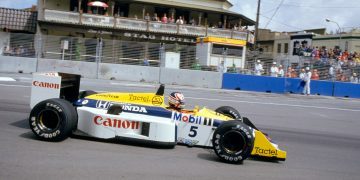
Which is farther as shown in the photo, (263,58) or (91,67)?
(263,58)

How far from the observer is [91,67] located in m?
24.0

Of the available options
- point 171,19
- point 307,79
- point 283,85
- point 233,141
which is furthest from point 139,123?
point 171,19

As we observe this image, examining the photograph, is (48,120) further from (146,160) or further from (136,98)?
(146,160)

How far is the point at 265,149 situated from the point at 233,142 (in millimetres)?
632

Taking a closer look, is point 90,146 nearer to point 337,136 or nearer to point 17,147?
point 17,147

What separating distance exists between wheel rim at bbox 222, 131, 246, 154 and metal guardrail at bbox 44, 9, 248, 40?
110ft

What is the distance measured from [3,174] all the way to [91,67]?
61.9 feet

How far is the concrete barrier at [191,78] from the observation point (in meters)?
24.7

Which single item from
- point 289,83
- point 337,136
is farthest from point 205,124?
point 289,83

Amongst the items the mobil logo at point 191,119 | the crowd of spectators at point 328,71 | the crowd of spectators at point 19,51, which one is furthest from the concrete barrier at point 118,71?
the mobil logo at point 191,119

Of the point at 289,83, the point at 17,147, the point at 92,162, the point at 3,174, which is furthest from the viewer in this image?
the point at 289,83

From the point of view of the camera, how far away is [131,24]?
4028cm

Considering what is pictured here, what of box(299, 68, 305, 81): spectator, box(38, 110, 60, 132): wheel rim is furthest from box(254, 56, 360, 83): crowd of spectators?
box(38, 110, 60, 132): wheel rim

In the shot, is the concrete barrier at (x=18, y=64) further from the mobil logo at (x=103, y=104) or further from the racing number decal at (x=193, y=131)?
the racing number decal at (x=193, y=131)
